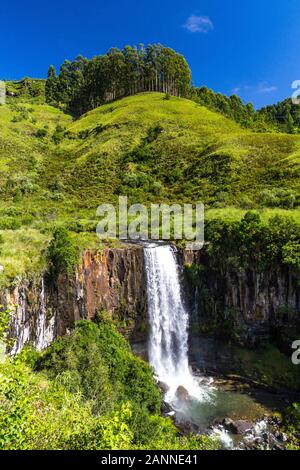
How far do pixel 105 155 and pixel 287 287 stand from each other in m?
51.9

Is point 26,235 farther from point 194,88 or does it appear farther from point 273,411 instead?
point 194,88

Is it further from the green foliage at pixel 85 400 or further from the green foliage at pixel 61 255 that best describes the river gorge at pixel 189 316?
the green foliage at pixel 85 400

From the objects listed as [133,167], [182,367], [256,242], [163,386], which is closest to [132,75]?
A: [133,167]

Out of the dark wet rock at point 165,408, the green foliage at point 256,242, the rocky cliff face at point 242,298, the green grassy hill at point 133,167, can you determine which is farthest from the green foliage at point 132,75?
the dark wet rock at point 165,408

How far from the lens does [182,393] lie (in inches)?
953

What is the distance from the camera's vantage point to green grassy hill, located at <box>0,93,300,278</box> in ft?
133

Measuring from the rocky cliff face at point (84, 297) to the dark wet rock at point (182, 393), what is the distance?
533 centimetres

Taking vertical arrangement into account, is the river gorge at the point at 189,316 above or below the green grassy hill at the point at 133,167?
below

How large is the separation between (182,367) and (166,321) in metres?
3.94

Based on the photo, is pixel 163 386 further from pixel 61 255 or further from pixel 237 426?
pixel 61 255

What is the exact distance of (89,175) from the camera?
63531 millimetres

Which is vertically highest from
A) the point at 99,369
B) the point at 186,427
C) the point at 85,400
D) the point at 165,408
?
the point at 99,369

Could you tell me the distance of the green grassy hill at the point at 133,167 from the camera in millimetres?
40469
